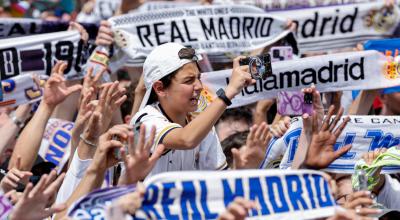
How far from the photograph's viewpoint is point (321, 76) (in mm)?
6715

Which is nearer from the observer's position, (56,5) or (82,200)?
(82,200)

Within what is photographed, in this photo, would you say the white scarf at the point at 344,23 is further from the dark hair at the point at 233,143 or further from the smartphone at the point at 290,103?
the dark hair at the point at 233,143

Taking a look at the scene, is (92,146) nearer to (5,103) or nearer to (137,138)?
(137,138)

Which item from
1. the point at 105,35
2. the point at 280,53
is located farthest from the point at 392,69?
the point at 105,35

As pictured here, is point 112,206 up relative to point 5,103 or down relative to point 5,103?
up

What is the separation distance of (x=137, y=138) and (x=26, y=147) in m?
1.59

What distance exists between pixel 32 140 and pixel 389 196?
206 cm

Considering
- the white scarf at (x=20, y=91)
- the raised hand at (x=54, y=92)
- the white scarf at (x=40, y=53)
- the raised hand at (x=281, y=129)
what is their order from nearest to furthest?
the raised hand at (x=54, y=92), the raised hand at (x=281, y=129), the white scarf at (x=20, y=91), the white scarf at (x=40, y=53)

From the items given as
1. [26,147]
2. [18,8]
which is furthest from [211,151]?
[18,8]

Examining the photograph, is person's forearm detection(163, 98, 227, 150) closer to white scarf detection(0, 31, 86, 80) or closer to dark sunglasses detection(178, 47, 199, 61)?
dark sunglasses detection(178, 47, 199, 61)

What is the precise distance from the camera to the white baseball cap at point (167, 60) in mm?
5047

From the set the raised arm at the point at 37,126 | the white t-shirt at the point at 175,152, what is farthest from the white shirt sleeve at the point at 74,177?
the raised arm at the point at 37,126

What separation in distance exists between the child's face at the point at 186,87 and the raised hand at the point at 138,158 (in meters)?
0.97

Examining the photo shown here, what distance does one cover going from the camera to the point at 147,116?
506 centimetres
